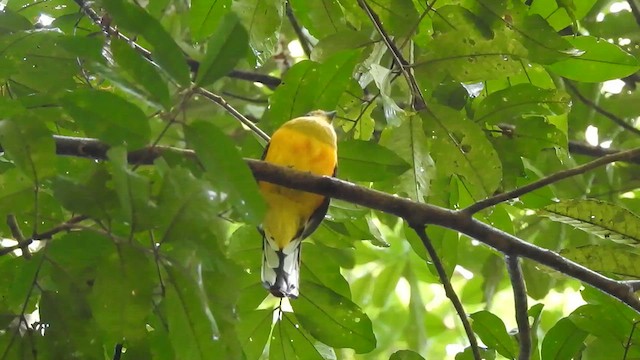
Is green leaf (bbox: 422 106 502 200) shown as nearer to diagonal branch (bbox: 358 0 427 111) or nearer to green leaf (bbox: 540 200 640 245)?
diagonal branch (bbox: 358 0 427 111)

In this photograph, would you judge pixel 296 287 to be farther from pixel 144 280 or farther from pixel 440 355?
pixel 440 355

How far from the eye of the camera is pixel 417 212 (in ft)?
5.02

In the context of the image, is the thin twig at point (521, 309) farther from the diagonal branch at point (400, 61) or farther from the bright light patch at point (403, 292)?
the bright light patch at point (403, 292)

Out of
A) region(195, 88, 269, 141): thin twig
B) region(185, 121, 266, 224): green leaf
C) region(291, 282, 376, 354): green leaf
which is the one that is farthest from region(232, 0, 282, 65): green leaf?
region(185, 121, 266, 224): green leaf

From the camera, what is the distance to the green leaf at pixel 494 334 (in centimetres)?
192

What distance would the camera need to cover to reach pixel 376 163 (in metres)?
1.72

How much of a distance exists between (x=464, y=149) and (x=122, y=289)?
93cm

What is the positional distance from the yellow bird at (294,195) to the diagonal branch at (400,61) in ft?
0.78

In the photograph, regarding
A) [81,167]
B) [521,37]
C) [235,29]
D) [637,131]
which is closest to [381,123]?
[637,131]

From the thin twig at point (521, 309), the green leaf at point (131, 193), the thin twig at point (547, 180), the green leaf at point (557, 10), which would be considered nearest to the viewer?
the green leaf at point (131, 193)

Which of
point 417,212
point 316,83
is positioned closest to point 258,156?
point 316,83

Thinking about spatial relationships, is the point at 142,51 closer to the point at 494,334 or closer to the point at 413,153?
the point at 413,153

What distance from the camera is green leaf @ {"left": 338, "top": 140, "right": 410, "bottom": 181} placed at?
1.68 m

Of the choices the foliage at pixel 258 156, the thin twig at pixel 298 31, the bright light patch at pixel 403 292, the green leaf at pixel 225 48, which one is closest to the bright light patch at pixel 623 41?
the foliage at pixel 258 156
